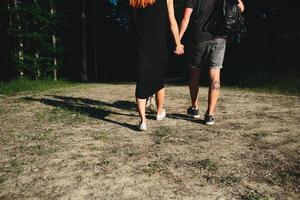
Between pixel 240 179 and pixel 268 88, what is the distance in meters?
6.16

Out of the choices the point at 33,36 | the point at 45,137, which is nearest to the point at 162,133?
the point at 45,137

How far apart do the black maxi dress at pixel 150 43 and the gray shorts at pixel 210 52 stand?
542 millimetres

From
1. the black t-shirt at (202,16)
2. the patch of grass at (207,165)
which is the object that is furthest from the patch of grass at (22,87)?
the patch of grass at (207,165)

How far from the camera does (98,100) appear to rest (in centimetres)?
752

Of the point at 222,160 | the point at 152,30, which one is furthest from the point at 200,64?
the point at 222,160

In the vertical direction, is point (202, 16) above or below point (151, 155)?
above

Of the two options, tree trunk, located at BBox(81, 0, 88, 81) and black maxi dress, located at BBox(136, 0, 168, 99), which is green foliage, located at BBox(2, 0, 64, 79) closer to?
tree trunk, located at BBox(81, 0, 88, 81)

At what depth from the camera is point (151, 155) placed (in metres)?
3.61

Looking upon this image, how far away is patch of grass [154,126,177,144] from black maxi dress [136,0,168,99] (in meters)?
0.52

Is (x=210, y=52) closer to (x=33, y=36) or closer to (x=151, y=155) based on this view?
(x=151, y=155)

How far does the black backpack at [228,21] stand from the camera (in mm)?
4543

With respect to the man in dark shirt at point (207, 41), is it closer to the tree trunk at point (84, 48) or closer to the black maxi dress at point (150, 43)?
the black maxi dress at point (150, 43)

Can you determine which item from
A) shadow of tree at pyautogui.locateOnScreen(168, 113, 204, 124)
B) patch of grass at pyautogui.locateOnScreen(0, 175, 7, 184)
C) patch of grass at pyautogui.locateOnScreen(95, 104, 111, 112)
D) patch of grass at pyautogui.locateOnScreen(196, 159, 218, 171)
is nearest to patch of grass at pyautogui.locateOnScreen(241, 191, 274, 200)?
→ patch of grass at pyautogui.locateOnScreen(196, 159, 218, 171)

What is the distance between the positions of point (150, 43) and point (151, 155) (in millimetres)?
1673
